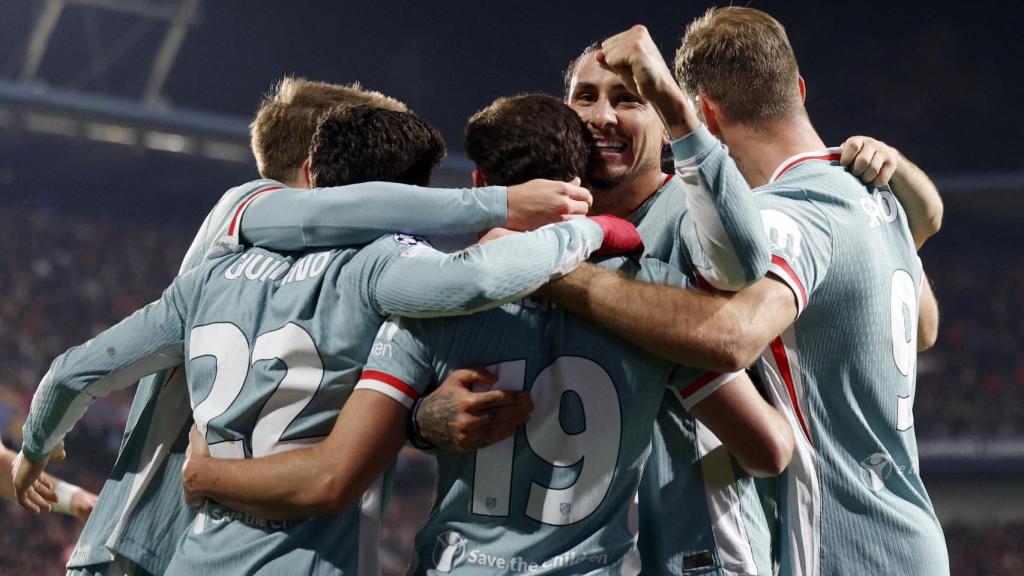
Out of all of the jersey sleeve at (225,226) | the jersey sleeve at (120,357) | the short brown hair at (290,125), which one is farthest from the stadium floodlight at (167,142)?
the jersey sleeve at (120,357)

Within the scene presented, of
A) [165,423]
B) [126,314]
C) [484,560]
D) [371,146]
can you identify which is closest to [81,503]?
[165,423]

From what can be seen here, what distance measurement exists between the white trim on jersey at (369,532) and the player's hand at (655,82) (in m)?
0.92

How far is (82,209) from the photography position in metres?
19.2

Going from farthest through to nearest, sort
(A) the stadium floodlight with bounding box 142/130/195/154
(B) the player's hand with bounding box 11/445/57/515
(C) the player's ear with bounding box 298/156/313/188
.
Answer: (A) the stadium floodlight with bounding box 142/130/195/154 → (C) the player's ear with bounding box 298/156/313/188 → (B) the player's hand with bounding box 11/445/57/515

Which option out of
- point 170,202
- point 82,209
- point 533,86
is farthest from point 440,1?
point 82,209

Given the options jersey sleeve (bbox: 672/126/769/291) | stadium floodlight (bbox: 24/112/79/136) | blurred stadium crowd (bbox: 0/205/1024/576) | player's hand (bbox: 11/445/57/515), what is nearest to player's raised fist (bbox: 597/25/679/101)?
jersey sleeve (bbox: 672/126/769/291)

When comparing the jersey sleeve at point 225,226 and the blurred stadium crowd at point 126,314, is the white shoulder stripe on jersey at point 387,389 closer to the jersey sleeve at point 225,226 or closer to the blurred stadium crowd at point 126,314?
the jersey sleeve at point 225,226

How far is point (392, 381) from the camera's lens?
6.21 ft

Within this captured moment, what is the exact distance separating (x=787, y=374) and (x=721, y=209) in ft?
1.95

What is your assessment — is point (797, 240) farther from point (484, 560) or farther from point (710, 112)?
point (484, 560)

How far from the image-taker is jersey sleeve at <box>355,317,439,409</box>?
1894 mm

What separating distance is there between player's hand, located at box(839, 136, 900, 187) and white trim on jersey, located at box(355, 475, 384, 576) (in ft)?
4.28

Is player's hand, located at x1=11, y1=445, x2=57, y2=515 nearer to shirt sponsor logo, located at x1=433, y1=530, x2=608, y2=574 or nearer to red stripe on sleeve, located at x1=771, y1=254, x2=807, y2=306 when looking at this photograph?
shirt sponsor logo, located at x1=433, y1=530, x2=608, y2=574

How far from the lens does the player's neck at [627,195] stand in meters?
2.53
